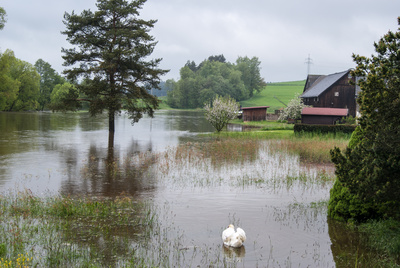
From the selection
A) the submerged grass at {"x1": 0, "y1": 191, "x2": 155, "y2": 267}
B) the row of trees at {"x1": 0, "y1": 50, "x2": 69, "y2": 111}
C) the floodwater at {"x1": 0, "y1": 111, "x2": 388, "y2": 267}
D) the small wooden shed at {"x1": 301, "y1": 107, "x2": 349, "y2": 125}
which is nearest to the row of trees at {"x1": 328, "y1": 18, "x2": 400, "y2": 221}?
the floodwater at {"x1": 0, "y1": 111, "x2": 388, "y2": 267}

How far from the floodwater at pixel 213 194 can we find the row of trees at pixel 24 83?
59.0m

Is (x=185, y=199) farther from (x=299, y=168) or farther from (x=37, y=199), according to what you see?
(x=299, y=168)

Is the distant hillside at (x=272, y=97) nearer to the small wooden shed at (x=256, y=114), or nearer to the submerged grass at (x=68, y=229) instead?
the small wooden shed at (x=256, y=114)

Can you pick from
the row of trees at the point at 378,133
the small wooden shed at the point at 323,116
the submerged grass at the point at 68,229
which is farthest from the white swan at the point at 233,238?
the small wooden shed at the point at 323,116

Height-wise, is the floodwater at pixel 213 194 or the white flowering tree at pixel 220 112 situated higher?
the white flowering tree at pixel 220 112

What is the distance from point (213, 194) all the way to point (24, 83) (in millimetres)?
95437

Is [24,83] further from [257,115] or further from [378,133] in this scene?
[378,133]

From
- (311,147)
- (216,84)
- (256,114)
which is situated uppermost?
(216,84)

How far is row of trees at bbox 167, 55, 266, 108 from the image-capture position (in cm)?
15000

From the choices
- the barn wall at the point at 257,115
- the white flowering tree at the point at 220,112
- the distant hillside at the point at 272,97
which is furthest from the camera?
the distant hillside at the point at 272,97

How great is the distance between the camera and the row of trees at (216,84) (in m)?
150

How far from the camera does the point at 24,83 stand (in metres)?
98.6

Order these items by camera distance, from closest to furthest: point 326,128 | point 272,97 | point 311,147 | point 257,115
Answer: point 311,147
point 326,128
point 257,115
point 272,97

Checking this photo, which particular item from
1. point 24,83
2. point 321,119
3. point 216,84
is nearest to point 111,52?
point 321,119
